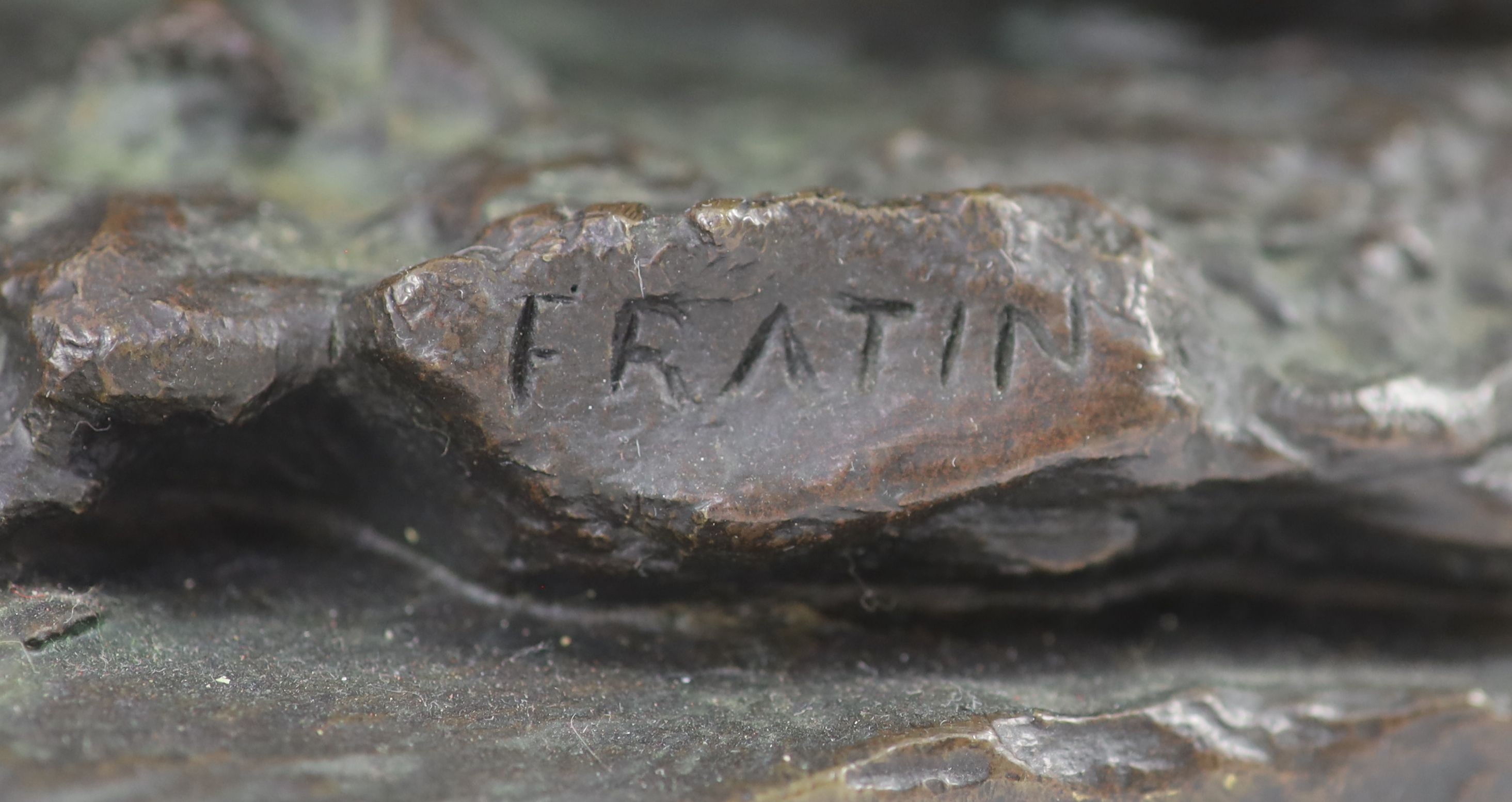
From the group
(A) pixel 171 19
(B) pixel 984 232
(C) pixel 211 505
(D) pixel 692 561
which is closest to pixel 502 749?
(D) pixel 692 561

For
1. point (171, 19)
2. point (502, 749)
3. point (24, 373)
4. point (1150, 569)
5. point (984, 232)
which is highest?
point (171, 19)

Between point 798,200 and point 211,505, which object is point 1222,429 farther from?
point 211,505

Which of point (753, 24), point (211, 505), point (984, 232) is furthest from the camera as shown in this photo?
point (753, 24)

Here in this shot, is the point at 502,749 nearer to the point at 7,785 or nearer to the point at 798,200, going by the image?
the point at 7,785

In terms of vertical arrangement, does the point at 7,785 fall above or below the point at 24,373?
below

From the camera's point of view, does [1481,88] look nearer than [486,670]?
No

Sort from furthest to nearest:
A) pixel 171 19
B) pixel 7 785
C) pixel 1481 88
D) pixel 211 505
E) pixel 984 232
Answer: pixel 1481 88 → pixel 171 19 → pixel 211 505 → pixel 984 232 → pixel 7 785

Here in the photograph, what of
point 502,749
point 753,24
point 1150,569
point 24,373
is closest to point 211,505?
point 24,373
